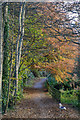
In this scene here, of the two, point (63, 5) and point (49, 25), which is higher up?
point (63, 5)

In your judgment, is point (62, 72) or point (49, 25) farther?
point (62, 72)

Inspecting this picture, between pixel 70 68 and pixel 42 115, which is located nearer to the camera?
pixel 42 115

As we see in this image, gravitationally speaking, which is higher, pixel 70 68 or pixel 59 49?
pixel 59 49

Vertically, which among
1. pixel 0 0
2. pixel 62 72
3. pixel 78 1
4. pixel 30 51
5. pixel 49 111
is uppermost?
pixel 78 1

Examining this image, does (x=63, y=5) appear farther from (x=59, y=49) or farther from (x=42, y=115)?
(x=42, y=115)

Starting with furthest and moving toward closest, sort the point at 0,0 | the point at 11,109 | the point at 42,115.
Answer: the point at 11,109 → the point at 42,115 → the point at 0,0

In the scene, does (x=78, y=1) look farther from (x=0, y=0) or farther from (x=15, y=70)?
(x=15, y=70)

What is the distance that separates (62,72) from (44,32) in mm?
1555

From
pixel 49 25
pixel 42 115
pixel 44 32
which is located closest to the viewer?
pixel 42 115

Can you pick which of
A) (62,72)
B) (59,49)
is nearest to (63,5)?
(59,49)

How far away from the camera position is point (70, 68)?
5867 millimetres

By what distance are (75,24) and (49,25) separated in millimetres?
905

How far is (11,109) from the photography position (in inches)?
186

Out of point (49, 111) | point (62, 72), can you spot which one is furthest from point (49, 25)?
point (49, 111)
